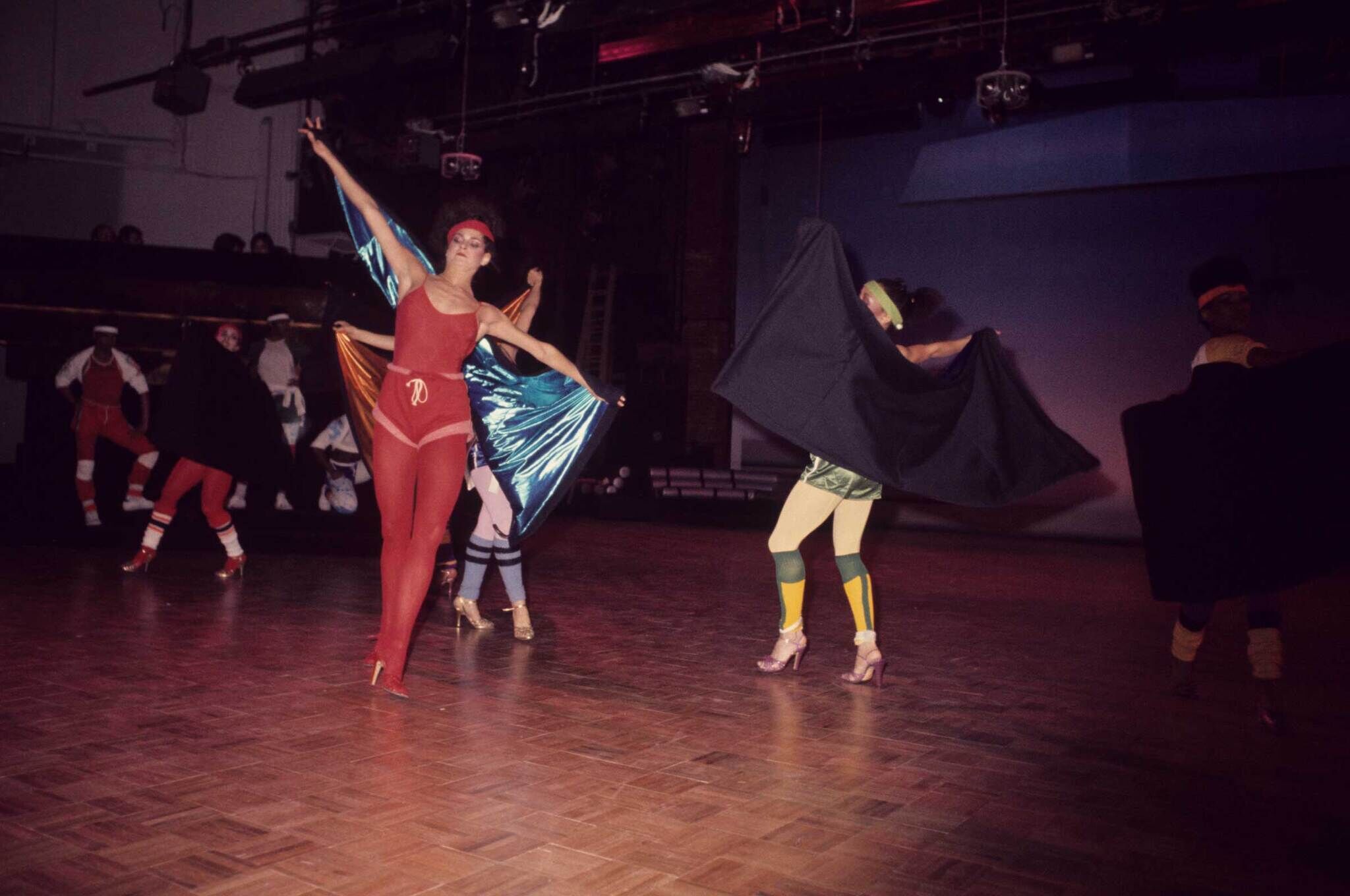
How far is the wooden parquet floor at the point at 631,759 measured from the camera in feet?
8.02

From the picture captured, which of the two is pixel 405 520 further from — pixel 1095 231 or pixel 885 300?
pixel 1095 231

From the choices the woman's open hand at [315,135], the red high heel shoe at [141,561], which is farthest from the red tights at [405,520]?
the red high heel shoe at [141,561]

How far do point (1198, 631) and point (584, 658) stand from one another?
275cm

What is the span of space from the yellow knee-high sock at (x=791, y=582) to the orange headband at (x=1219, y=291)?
202cm

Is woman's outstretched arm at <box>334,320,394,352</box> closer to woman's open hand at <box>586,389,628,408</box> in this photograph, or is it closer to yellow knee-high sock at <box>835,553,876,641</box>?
woman's open hand at <box>586,389,628,408</box>

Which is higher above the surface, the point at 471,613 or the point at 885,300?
the point at 885,300

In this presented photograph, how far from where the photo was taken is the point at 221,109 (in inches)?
651

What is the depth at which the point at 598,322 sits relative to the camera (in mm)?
15062

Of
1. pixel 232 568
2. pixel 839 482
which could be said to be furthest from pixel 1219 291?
pixel 232 568

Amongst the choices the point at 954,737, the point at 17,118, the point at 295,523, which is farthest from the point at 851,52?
the point at 17,118

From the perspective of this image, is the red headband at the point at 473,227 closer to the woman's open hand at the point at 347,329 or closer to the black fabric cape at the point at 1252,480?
the woman's open hand at the point at 347,329

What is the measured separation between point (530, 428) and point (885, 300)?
6.41 feet

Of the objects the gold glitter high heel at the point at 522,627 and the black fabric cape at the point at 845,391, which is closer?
the black fabric cape at the point at 845,391

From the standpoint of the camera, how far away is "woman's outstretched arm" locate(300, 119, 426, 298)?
13.6 ft
